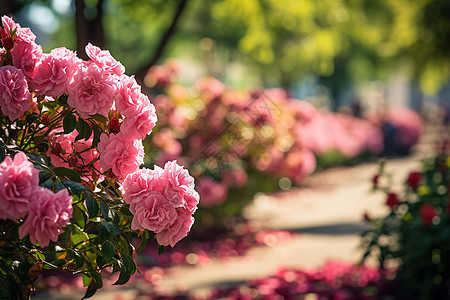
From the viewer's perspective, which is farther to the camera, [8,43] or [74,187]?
[8,43]

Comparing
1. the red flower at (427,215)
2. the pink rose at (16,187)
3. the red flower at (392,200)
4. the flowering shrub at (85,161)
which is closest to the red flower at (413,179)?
the red flower at (392,200)

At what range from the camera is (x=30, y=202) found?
205 cm

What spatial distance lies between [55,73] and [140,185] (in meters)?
0.56

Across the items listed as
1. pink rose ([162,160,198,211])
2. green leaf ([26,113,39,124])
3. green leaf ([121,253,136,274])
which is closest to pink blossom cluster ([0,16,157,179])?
green leaf ([26,113,39,124])

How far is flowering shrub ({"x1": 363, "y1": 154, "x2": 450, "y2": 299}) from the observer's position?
4.39 meters

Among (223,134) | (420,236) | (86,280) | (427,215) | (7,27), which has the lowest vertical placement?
(86,280)

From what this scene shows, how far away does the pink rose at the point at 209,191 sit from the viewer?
734 cm

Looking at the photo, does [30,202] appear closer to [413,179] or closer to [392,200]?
[392,200]

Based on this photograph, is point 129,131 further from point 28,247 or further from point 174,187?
point 28,247

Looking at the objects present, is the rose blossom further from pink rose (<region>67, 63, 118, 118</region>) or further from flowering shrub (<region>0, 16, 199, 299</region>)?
pink rose (<region>67, 63, 118, 118</region>)

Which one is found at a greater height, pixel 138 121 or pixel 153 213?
pixel 138 121

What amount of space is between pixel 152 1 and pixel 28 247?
5399 millimetres

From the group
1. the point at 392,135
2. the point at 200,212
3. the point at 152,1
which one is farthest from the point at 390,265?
the point at 392,135

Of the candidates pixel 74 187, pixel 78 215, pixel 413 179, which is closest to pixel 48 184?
pixel 74 187
